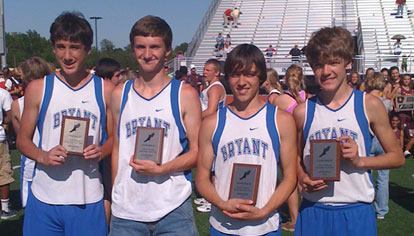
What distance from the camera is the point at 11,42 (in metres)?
96.6

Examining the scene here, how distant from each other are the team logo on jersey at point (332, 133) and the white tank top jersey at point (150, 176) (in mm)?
815

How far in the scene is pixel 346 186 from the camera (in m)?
2.86

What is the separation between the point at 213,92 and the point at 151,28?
353 centimetres

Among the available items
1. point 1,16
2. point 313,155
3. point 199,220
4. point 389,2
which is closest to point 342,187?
point 313,155

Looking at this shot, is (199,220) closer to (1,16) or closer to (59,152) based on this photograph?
(59,152)

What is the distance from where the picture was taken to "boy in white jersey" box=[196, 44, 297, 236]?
2750 mm

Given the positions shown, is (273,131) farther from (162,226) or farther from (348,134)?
(162,226)

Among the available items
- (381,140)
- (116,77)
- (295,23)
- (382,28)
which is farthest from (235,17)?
(381,140)

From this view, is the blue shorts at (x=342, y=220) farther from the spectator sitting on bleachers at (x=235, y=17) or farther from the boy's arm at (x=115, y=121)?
the spectator sitting on bleachers at (x=235, y=17)

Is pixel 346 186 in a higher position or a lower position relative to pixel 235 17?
lower

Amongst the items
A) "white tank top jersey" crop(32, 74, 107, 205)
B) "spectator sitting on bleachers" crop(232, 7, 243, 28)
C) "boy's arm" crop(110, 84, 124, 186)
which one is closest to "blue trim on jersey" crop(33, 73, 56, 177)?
"white tank top jersey" crop(32, 74, 107, 205)

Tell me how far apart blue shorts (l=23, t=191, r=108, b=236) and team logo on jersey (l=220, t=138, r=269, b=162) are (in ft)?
3.41

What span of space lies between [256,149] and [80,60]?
4.30ft

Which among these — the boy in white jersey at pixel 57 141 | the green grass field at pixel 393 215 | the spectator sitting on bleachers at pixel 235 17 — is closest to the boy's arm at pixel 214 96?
the green grass field at pixel 393 215
